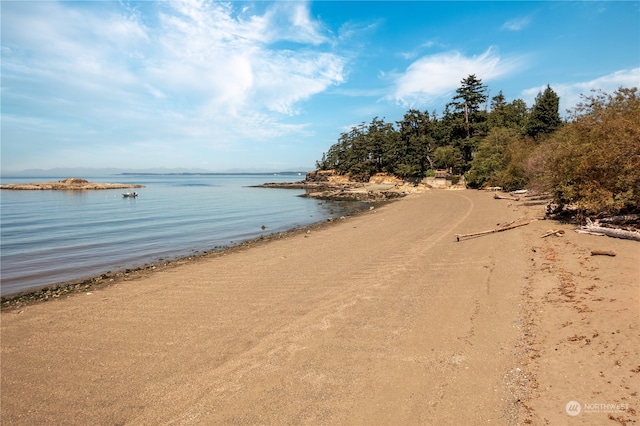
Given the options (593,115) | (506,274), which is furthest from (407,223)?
(506,274)

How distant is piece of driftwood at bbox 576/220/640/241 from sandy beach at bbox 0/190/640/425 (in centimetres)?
27

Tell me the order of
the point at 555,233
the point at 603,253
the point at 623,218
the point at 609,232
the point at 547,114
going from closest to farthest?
the point at 603,253
the point at 609,232
the point at 623,218
the point at 555,233
the point at 547,114

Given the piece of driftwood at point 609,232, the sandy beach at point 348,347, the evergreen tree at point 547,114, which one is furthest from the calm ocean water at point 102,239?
the evergreen tree at point 547,114

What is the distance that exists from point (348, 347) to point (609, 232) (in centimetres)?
1064

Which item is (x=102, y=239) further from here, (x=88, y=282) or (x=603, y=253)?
(x=603, y=253)

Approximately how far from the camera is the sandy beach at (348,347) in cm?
417

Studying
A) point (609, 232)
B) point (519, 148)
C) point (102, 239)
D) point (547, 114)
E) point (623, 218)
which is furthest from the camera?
point (547, 114)

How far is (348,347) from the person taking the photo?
18.6ft

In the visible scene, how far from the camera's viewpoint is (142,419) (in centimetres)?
420

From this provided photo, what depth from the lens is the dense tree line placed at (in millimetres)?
11703

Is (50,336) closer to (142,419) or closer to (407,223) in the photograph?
(142,419)

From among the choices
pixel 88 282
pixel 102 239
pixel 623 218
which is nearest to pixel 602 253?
pixel 623 218

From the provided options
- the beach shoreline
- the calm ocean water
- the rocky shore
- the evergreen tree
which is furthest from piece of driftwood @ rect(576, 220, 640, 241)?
the evergreen tree

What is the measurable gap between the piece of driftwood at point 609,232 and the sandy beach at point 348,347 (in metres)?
0.27
